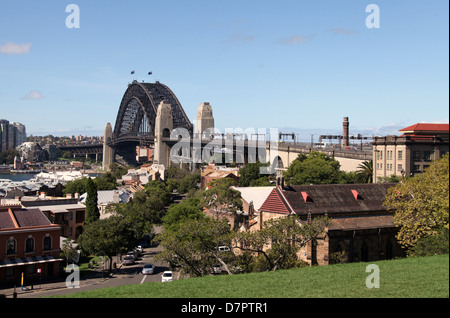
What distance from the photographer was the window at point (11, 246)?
35.6 m

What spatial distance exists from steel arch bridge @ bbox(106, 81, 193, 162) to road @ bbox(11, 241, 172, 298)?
372ft

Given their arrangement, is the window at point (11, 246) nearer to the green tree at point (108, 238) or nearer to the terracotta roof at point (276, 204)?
the green tree at point (108, 238)

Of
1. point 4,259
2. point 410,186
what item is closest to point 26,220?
point 4,259

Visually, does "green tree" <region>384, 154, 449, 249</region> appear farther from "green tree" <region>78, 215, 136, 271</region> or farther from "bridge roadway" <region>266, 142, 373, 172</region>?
"bridge roadway" <region>266, 142, 373, 172</region>

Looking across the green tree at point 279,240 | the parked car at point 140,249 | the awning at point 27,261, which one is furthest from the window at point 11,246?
the green tree at point 279,240

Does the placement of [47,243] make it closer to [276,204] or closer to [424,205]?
[276,204]

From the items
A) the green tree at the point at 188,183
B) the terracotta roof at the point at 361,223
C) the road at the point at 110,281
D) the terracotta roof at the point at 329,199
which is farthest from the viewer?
the green tree at the point at 188,183

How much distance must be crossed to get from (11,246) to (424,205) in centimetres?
2813

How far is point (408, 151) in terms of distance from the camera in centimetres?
4522

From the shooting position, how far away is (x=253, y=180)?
7675 centimetres

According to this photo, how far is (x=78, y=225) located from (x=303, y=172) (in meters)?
29.8

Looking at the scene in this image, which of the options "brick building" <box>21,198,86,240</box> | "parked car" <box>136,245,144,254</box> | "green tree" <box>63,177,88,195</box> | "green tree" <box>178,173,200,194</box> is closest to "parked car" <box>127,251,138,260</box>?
"parked car" <box>136,245,144,254</box>

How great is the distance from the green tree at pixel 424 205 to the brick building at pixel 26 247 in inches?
954
